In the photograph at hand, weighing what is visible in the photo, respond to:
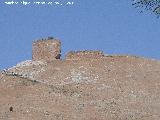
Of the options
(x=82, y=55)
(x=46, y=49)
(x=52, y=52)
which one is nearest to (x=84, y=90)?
(x=82, y=55)

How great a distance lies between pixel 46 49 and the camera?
44.9 meters

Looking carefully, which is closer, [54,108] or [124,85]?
[54,108]

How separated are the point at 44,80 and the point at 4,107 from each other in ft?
39.0

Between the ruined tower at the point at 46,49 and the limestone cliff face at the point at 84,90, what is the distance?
1.16 m

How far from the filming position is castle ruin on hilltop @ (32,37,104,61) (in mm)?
44469

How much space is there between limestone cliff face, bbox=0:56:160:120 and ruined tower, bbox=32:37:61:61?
1.16 meters

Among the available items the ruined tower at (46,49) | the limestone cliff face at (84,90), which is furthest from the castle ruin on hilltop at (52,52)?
the limestone cliff face at (84,90)

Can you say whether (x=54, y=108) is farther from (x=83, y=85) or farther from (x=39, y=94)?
(x=83, y=85)

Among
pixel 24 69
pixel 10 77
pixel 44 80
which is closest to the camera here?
pixel 10 77

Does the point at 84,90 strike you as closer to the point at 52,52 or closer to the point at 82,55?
the point at 82,55

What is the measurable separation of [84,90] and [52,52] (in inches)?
411

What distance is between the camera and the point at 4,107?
1092 inches

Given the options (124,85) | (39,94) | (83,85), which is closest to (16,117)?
(39,94)

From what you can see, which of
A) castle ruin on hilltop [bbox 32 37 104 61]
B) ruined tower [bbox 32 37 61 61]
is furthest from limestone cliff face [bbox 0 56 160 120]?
ruined tower [bbox 32 37 61 61]
